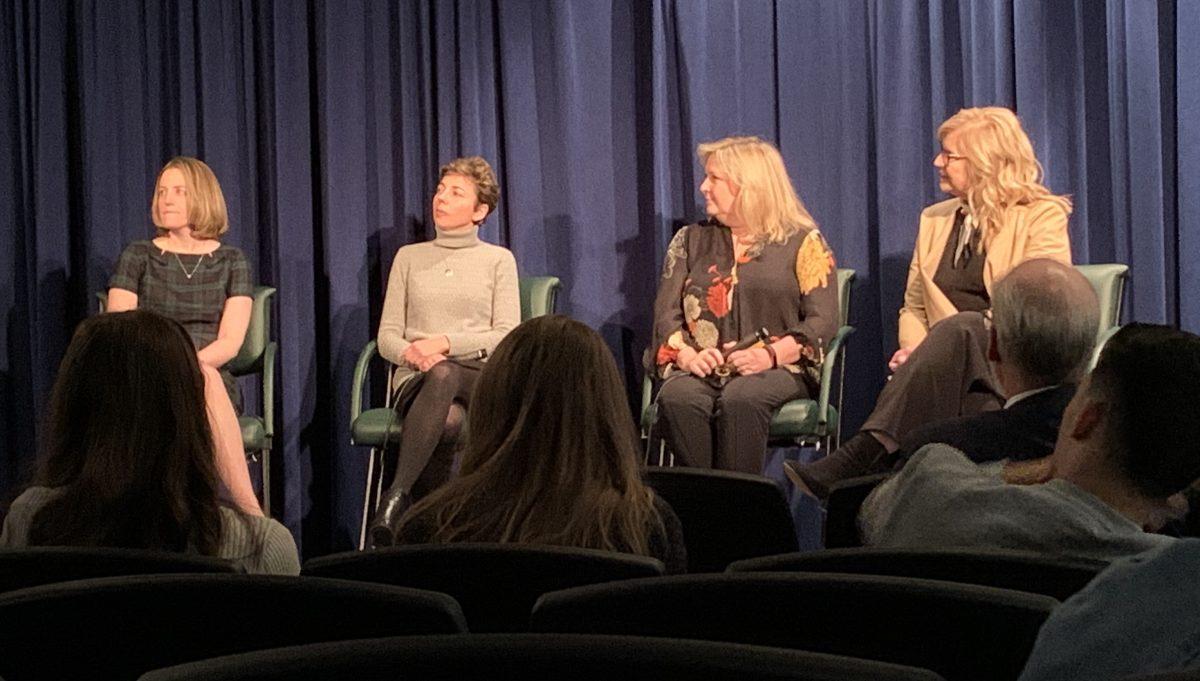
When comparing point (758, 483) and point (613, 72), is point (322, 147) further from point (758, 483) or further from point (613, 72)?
point (758, 483)

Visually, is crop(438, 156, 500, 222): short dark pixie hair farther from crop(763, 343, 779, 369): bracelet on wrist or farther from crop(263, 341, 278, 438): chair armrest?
crop(763, 343, 779, 369): bracelet on wrist

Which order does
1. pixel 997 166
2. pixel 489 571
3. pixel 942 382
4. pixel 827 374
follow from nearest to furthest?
Answer: 1. pixel 489 571
2. pixel 942 382
3. pixel 827 374
4. pixel 997 166

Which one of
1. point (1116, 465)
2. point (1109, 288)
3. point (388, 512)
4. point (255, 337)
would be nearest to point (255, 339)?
point (255, 337)

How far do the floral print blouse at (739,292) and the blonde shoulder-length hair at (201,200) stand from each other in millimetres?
1666

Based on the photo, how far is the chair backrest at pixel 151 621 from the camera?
150cm

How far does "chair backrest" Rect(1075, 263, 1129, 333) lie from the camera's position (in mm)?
4891

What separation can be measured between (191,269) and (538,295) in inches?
49.8

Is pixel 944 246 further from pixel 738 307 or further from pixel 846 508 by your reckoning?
Answer: pixel 846 508

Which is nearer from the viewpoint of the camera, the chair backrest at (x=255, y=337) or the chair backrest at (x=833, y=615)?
the chair backrest at (x=833, y=615)

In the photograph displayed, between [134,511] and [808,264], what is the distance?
3340 millimetres

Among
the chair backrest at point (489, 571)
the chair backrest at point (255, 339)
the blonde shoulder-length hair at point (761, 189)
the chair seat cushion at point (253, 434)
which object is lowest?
the chair seat cushion at point (253, 434)

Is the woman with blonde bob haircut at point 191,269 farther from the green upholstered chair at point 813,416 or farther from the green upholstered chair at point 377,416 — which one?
the green upholstered chair at point 813,416

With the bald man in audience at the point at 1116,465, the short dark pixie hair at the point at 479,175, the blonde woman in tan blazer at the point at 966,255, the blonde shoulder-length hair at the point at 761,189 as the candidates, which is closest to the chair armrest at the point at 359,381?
the short dark pixie hair at the point at 479,175

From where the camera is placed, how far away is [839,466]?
4289 mm
